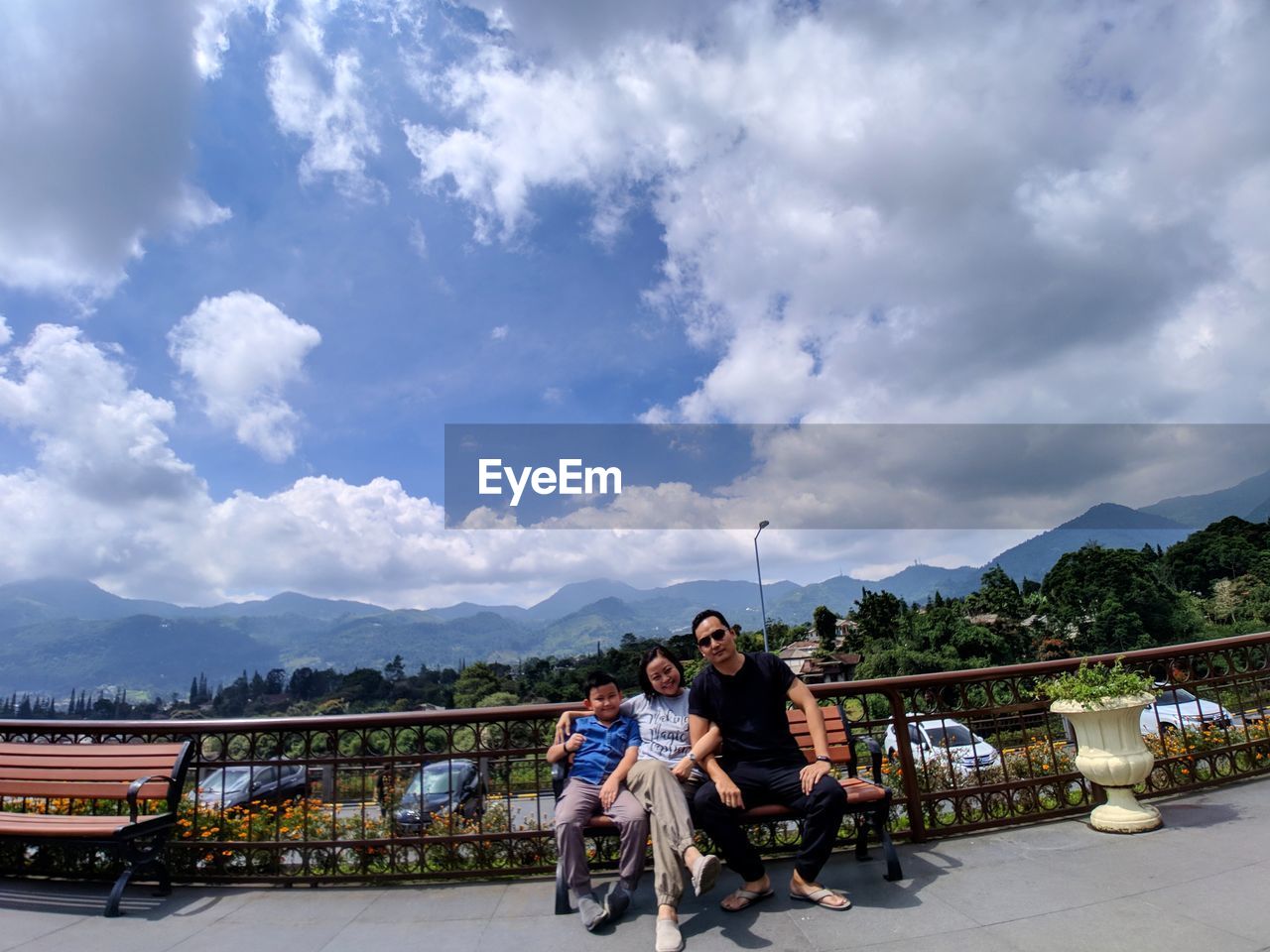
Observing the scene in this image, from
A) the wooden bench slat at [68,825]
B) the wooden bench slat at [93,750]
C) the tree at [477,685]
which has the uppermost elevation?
the wooden bench slat at [93,750]

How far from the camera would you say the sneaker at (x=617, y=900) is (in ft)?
11.3

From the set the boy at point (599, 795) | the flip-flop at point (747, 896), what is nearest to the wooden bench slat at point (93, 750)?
the boy at point (599, 795)

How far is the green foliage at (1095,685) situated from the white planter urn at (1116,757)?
33 mm

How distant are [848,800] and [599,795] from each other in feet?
4.45

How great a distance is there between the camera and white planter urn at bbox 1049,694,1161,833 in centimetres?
424

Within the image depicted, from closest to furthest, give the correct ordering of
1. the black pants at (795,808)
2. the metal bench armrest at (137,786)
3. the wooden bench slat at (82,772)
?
1. the black pants at (795,808)
2. the metal bench armrest at (137,786)
3. the wooden bench slat at (82,772)

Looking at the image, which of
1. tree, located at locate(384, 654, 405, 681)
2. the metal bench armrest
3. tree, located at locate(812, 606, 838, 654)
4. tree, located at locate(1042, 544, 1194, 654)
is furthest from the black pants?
tree, located at locate(384, 654, 405, 681)

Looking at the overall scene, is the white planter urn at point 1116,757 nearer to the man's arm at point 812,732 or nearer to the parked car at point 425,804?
the man's arm at point 812,732

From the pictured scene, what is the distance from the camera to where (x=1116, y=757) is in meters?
4.27

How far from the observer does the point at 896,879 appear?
12.2ft

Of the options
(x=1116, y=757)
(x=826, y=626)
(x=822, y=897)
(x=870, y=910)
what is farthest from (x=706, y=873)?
(x=826, y=626)

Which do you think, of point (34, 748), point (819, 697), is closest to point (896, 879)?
point (819, 697)

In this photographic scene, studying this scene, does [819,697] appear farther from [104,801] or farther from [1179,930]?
[104,801]

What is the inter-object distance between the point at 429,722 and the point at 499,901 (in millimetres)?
1109
